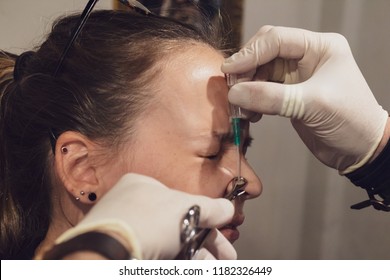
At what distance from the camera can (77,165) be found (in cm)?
76

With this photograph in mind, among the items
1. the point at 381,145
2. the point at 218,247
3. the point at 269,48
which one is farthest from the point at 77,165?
the point at 381,145

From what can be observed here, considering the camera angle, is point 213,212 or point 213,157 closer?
point 213,212

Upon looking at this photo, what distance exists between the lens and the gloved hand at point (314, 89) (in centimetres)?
76

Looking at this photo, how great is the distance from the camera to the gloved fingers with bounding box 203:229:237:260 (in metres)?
0.73

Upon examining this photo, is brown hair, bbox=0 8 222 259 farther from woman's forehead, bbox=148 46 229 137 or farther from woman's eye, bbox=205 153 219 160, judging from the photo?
woman's eye, bbox=205 153 219 160

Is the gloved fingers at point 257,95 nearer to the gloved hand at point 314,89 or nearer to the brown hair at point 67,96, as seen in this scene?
the gloved hand at point 314,89

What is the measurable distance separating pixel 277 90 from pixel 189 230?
28cm

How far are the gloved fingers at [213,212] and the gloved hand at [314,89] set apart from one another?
7.0 inches

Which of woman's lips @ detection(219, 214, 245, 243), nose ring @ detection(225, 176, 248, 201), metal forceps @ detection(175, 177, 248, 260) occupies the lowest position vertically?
→ woman's lips @ detection(219, 214, 245, 243)

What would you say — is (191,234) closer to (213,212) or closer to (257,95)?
(213,212)

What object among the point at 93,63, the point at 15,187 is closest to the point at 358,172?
the point at 93,63

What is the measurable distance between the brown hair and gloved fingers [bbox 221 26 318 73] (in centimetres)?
9

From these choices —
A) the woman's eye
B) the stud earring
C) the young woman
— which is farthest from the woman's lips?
the stud earring

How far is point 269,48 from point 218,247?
0.34 meters
